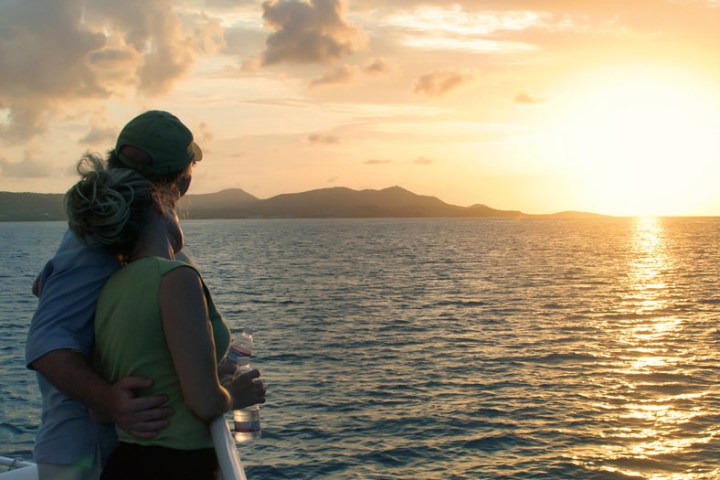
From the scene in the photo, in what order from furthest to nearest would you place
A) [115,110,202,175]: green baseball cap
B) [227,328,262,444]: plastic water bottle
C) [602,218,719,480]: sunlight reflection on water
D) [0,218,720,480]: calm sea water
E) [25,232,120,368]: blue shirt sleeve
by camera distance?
[602,218,719,480]: sunlight reflection on water
[0,218,720,480]: calm sea water
[227,328,262,444]: plastic water bottle
[115,110,202,175]: green baseball cap
[25,232,120,368]: blue shirt sleeve

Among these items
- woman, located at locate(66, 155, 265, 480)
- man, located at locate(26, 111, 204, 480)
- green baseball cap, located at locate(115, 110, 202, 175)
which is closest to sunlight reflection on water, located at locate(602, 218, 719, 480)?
man, located at locate(26, 111, 204, 480)

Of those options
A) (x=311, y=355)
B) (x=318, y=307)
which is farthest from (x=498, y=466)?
(x=318, y=307)

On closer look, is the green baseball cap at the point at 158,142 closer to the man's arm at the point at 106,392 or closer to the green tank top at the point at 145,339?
the green tank top at the point at 145,339

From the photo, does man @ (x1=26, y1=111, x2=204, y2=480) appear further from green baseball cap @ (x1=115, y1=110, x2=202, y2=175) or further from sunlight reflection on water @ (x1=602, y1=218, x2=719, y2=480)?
sunlight reflection on water @ (x1=602, y1=218, x2=719, y2=480)

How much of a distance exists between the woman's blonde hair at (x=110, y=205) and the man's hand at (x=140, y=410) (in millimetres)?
499

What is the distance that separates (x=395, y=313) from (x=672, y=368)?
15793 millimetres

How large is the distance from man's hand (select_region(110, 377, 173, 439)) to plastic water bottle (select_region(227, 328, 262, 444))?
1.82 ft

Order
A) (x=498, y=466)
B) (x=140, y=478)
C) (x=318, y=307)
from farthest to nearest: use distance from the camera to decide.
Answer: (x=318, y=307) < (x=498, y=466) < (x=140, y=478)

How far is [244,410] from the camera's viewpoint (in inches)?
133

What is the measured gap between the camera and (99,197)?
2609 millimetres

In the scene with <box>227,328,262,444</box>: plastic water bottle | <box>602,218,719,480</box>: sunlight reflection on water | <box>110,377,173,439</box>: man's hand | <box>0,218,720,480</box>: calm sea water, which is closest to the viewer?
<box>110,377,173,439</box>: man's hand

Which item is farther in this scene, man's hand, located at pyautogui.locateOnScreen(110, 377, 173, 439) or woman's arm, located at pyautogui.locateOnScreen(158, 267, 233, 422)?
man's hand, located at pyautogui.locateOnScreen(110, 377, 173, 439)

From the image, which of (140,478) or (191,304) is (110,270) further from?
(140,478)

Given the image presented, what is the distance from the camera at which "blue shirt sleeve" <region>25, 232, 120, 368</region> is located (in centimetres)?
265
